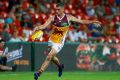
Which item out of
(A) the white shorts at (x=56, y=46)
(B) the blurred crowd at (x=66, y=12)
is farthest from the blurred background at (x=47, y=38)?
(A) the white shorts at (x=56, y=46)

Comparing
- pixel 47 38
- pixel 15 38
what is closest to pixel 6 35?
pixel 15 38

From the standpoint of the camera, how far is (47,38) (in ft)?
79.9

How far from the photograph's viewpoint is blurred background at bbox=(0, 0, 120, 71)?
22766 mm

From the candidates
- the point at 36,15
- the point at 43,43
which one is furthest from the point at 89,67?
the point at 36,15

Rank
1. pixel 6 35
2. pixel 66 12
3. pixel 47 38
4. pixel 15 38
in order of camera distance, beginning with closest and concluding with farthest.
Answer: pixel 6 35
pixel 15 38
pixel 47 38
pixel 66 12

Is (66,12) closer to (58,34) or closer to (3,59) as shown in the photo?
(3,59)

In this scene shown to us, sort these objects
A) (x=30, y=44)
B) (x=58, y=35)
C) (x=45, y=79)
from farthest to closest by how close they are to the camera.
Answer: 1. (x=30, y=44)
2. (x=45, y=79)
3. (x=58, y=35)

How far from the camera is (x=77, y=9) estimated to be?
2861 centimetres

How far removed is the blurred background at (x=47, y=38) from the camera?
22.8 m

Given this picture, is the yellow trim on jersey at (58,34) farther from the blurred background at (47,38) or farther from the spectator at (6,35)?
the spectator at (6,35)

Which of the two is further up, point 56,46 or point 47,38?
point 56,46

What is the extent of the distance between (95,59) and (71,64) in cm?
121

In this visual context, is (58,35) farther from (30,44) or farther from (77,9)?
(77,9)

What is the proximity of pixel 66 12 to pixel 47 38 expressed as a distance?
3245 millimetres
